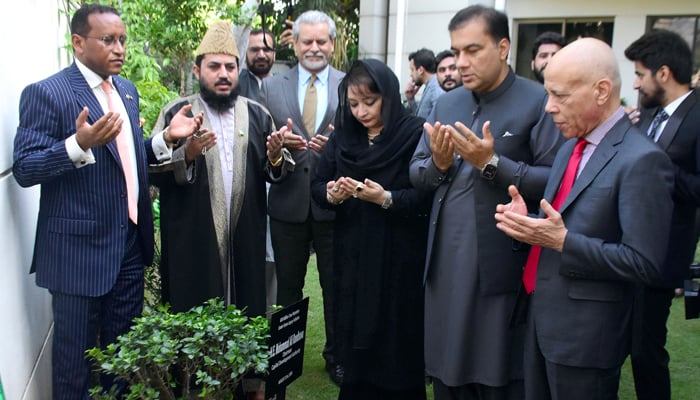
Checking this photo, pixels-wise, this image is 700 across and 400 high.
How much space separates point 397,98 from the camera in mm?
3551

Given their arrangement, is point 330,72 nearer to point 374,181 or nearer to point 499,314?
point 374,181

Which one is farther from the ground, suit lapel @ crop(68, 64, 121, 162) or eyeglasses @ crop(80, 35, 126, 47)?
eyeglasses @ crop(80, 35, 126, 47)

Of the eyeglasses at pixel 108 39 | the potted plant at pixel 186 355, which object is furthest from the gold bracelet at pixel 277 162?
the potted plant at pixel 186 355

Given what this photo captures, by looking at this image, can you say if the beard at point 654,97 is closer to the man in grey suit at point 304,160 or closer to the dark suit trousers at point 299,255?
the man in grey suit at point 304,160

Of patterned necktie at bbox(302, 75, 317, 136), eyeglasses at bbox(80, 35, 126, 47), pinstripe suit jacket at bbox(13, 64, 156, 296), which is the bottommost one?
pinstripe suit jacket at bbox(13, 64, 156, 296)

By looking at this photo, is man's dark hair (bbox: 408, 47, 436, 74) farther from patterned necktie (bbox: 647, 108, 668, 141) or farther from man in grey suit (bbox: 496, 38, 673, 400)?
man in grey suit (bbox: 496, 38, 673, 400)

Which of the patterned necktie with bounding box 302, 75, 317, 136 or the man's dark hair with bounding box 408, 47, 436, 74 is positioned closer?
the patterned necktie with bounding box 302, 75, 317, 136

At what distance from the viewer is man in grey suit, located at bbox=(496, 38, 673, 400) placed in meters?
2.28

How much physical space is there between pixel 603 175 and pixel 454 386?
1.34 metres

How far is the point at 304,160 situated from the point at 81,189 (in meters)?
1.64

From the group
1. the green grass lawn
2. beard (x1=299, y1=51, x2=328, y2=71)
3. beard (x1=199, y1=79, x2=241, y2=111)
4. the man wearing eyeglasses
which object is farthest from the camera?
the man wearing eyeglasses

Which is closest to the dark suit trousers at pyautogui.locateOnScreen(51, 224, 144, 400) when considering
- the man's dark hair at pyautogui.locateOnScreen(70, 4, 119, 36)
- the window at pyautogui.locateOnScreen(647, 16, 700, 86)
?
the man's dark hair at pyautogui.locateOnScreen(70, 4, 119, 36)

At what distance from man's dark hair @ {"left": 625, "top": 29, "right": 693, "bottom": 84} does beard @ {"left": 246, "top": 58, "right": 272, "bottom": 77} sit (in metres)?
3.08

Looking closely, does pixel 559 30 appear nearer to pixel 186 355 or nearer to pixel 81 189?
pixel 81 189
